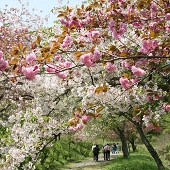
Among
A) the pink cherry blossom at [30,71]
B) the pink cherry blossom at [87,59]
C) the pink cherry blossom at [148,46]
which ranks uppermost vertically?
the pink cherry blossom at [148,46]

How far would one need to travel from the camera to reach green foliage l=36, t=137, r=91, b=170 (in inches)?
682

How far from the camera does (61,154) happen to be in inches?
897

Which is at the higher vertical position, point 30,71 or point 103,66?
point 103,66

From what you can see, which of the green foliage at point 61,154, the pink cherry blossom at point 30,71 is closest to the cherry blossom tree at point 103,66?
the pink cherry blossom at point 30,71

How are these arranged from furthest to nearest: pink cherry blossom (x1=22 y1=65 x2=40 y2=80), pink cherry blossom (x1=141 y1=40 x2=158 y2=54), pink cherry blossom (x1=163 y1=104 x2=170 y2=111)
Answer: pink cherry blossom (x1=163 y1=104 x2=170 y2=111), pink cherry blossom (x1=141 y1=40 x2=158 y2=54), pink cherry blossom (x1=22 y1=65 x2=40 y2=80)

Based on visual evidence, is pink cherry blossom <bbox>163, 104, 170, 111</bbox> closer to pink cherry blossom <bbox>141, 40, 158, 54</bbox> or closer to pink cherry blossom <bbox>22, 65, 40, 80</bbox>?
pink cherry blossom <bbox>141, 40, 158, 54</bbox>

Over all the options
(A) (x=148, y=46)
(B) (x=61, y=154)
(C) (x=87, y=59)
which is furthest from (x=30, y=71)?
(B) (x=61, y=154)

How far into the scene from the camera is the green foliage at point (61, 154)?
1731 cm

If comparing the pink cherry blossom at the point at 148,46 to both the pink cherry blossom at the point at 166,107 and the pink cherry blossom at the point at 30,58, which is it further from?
the pink cherry blossom at the point at 30,58

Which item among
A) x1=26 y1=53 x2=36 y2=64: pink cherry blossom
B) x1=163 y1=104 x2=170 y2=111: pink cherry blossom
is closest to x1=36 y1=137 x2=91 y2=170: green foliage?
x1=163 y1=104 x2=170 y2=111: pink cherry blossom

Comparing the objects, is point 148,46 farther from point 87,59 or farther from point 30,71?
point 30,71

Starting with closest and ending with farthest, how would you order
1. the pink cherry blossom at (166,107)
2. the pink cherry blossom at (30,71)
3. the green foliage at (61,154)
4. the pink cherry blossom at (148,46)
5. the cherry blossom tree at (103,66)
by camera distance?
the pink cherry blossom at (30,71) < the cherry blossom tree at (103,66) < the pink cherry blossom at (148,46) < the pink cherry blossom at (166,107) < the green foliage at (61,154)

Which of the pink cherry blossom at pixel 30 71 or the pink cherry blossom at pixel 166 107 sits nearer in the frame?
the pink cherry blossom at pixel 30 71

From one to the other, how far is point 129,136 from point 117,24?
2586 cm
